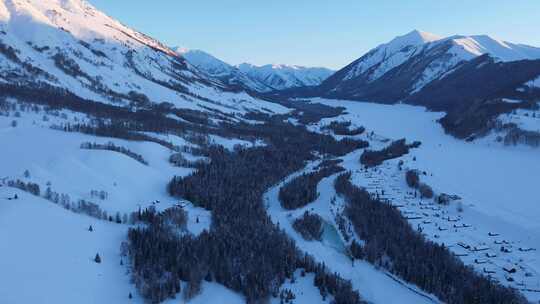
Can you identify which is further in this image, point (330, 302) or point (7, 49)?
point (7, 49)

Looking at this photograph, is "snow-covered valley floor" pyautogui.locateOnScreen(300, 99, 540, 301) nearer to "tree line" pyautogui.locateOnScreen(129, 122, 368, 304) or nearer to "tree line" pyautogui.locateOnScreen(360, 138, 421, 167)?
"tree line" pyautogui.locateOnScreen(360, 138, 421, 167)

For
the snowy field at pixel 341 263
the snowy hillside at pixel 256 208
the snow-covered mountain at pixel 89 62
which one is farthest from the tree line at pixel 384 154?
the snow-covered mountain at pixel 89 62

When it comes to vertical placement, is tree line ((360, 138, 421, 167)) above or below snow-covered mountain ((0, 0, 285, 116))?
below

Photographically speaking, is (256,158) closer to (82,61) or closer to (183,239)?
(183,239)

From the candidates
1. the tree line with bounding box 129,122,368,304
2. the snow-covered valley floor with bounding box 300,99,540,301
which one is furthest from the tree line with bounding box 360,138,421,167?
the tree line with bounding box 129,122,368,304

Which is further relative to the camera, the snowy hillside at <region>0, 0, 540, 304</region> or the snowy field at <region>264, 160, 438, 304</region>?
the snowy field at <region>264, 160, 438, 304</region>

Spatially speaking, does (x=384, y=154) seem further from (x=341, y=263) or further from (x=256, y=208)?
(x=341, y=263)

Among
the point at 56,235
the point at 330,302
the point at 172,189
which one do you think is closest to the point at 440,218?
the point at 330,302

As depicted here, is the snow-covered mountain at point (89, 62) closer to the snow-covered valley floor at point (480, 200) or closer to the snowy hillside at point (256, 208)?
the snowy hillside at point (256, 208)
